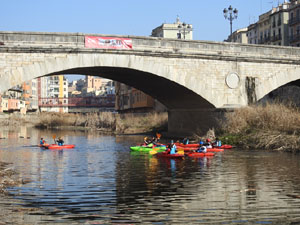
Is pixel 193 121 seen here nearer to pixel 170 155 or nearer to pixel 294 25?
pixel 170 155

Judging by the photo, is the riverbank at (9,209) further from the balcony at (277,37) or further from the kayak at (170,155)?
the balcony at (277,37)

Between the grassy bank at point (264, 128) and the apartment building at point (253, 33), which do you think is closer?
the grassy bank at point (264, 128)

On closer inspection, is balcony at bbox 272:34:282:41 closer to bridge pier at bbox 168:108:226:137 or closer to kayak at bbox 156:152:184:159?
bridge pier at bbox 168:108:226:137

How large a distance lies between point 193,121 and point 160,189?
2338 centimetres

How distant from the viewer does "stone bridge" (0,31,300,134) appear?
2820cm

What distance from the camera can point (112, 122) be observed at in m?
55.4

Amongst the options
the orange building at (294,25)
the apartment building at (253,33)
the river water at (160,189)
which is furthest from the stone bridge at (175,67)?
the apartment building at (253,33)

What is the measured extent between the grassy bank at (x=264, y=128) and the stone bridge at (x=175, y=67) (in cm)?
211

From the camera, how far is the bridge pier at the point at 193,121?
35834 millimetres

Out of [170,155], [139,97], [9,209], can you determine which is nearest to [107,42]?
[170,155]

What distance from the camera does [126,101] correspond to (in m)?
80.4

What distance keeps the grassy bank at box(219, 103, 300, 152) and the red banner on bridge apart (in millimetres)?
8892

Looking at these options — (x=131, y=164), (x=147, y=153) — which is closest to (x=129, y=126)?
(x=147, y=153)

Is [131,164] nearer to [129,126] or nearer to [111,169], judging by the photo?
[111,169]
